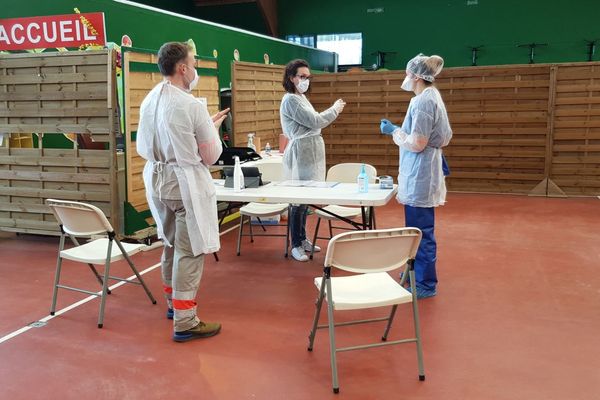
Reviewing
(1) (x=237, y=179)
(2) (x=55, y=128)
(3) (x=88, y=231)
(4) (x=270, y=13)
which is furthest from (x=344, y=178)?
(4) (x=270, y=13)

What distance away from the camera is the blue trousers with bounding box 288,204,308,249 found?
4.87m

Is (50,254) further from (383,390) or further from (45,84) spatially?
(383,390)

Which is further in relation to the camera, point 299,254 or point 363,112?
point 363,112

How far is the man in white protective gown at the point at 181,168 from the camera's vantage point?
298 cm

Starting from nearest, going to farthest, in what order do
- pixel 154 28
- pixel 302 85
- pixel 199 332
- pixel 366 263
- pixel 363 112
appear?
pixel 366 263 → pixel 199 332 → pixel 302 85 → pixel 154 28 → pixel 363 112

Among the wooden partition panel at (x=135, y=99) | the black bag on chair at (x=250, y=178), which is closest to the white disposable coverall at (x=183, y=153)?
the black bag on chair at (x=250, y=178)

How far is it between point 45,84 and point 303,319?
11.4ft

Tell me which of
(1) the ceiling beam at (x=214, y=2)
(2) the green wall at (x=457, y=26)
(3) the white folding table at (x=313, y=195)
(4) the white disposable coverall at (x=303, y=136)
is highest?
(1) the ceiling beam at (x=214, y=2)

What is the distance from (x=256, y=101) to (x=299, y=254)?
3.04 m

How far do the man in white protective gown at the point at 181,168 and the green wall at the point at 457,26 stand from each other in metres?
10.2

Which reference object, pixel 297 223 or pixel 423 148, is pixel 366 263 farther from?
pixel 297 223

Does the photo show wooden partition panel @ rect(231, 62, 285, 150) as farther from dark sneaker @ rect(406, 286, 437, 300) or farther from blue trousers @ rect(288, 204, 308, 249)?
dark sneaker @ rect(406, 286, 437, 300)

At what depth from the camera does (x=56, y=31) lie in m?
5.35

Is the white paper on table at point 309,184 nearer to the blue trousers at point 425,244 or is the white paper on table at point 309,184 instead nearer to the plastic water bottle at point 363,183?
the plastic water bottle at point 363,183
